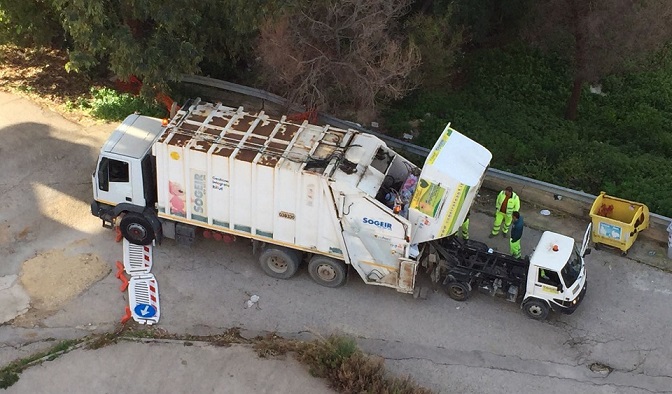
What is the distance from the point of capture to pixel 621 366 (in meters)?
11.8

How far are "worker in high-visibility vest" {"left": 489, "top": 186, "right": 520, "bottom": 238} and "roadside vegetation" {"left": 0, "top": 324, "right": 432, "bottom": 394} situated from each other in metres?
4.08

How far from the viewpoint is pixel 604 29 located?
1569 cm

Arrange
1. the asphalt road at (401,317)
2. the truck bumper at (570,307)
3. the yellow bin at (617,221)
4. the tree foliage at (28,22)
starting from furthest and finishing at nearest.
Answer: the tree foliage at (28,22), the yellow bin at (617,221), the truck bumper at (570,307), the asphalt road at (401,317)

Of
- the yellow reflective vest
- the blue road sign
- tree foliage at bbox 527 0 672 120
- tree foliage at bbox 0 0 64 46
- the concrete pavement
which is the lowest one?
the concrete pavement

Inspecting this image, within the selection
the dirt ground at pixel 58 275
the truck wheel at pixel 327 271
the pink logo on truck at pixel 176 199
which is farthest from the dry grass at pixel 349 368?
the dirt ground at pixel 58 275

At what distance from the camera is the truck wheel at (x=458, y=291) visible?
12.5 m

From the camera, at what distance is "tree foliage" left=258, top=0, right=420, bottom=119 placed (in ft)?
48.8

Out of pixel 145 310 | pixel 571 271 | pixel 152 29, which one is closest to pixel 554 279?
pixel 571 271

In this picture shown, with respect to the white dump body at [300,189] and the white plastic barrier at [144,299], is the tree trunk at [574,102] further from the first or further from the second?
the white plastic barrier at [144,299]

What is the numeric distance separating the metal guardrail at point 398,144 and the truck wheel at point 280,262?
4.50m

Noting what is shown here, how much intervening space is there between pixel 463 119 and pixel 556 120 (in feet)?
8.96

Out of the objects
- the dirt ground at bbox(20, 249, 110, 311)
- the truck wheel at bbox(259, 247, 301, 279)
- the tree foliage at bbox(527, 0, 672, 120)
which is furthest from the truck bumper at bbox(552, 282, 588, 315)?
the dirt ground at bbox(20, 249, 110, 311)

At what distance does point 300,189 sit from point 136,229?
3.38 meters

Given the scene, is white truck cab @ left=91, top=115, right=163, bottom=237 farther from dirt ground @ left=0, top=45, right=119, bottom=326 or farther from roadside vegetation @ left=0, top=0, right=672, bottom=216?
roadside vegetation @ left=0, top=0, right=672, bottom=216
